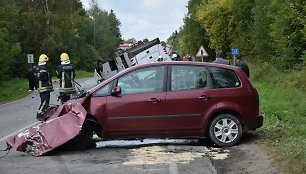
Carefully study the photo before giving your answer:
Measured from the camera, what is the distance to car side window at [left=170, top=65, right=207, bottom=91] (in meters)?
8.90

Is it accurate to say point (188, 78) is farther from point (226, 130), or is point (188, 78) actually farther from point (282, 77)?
point (282, 77)

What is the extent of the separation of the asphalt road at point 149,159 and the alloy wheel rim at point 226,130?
0.22 m

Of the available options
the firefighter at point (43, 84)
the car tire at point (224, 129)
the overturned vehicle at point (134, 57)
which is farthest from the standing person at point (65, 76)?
the overturned vehicle at point (134, 57)

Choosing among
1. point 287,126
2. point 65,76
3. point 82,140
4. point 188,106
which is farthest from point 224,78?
point 65,76

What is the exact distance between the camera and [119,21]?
5502 inches

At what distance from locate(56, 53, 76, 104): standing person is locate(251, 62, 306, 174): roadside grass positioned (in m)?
5.16

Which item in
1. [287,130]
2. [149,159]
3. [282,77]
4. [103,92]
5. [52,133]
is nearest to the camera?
[149,159]

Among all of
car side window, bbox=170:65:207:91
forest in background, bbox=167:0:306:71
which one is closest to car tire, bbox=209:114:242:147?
car side window, bbox=170:65:207:91

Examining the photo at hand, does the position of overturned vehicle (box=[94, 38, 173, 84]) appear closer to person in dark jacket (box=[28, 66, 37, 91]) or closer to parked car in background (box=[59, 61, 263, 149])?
person in dark jacket (box=[28, 66, 37, 91])

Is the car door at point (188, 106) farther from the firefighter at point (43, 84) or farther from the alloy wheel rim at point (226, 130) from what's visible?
the firefighter at point (43, 84)

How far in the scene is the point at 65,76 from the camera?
12.6 metres

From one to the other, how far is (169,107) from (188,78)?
2.27 ft

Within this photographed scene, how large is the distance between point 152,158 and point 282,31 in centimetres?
1916

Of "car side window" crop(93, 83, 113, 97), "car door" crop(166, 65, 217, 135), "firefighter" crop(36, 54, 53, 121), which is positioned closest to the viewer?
"car door" crop(166, 65, 217, 135)
